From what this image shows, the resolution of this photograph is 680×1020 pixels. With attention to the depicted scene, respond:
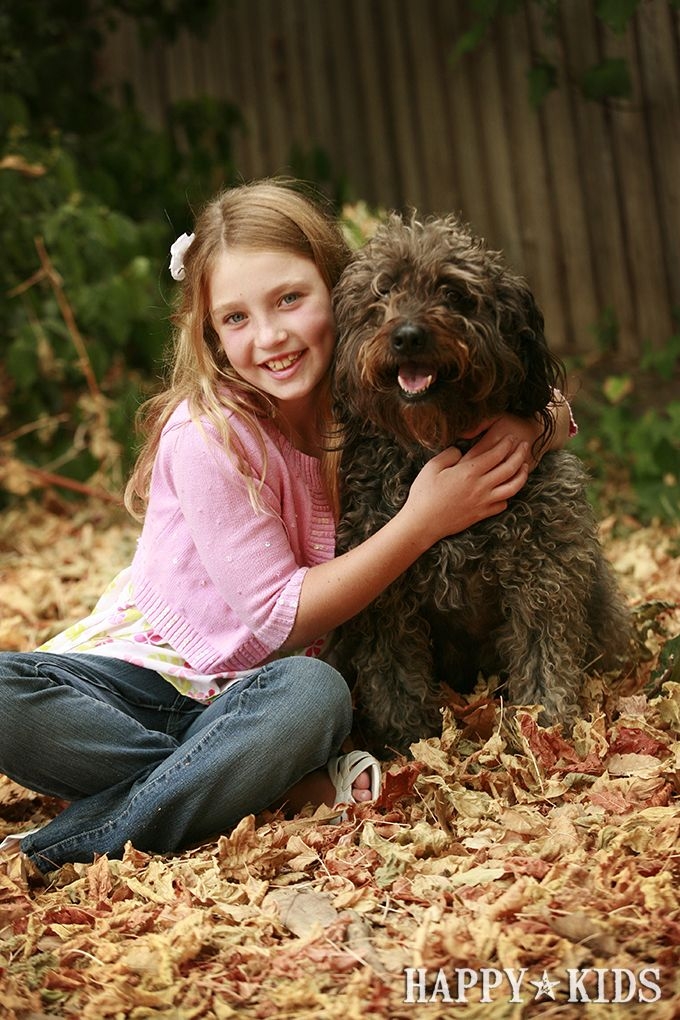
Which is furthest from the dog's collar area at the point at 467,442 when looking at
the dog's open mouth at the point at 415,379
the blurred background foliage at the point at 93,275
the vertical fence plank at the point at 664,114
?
the vertical fence plank at the point at 664,114

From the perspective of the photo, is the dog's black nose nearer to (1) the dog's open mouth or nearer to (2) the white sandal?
(1) the dog's open mouth

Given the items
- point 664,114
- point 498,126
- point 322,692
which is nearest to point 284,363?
point 322,692

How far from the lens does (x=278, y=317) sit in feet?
10.4

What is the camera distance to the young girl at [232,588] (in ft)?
9.91

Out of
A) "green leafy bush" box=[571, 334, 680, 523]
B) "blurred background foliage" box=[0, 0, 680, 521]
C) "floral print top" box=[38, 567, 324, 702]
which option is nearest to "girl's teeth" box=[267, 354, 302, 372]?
"floral print top" box=[38, 567, 324, 702]

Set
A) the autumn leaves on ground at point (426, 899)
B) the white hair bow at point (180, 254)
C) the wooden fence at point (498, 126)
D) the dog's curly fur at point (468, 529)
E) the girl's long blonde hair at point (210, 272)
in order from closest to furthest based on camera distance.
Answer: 1. the autumn leaves on ground at point (426, 899)
2. the dog's curly fur at point (468, 529)
3. the girl's long blonde hair at point (210, 272)
4. the white hair bow at point (180, 254)
5. the wooden fence at point (498, 126)

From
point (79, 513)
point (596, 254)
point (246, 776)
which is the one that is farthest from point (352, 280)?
point (596, 254)

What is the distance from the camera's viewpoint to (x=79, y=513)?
635 centimetres

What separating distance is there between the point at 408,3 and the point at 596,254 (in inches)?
76.3

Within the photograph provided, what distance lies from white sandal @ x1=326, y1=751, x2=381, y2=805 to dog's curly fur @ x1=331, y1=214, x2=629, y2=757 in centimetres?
19

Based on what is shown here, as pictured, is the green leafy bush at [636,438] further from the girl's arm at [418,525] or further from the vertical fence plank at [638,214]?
the girl's arm at [418,525]

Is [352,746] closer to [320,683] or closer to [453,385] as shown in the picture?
[320,683]

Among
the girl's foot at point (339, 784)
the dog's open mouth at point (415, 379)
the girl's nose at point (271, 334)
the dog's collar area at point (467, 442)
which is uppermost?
the girl's nose at point (271, 334)

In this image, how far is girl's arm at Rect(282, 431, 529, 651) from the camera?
10.1ft
